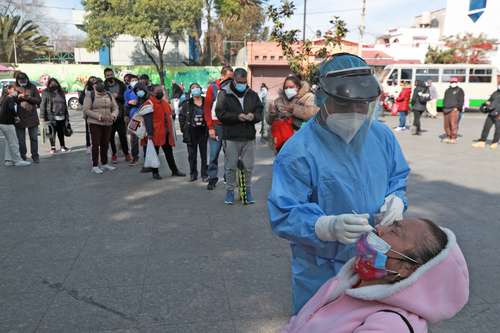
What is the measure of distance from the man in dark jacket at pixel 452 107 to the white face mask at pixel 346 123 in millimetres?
11485

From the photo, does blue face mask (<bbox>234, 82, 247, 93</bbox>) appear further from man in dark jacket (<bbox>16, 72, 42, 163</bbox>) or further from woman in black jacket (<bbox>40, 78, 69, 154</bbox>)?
woman in black jacket (<bbox>40, 78, 69, 154</bbox>)

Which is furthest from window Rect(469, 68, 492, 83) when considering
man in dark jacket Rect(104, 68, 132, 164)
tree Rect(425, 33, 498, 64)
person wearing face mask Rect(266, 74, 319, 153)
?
person wearing face mask Rect(266, 74, 319, 153)

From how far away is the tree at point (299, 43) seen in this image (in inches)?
322

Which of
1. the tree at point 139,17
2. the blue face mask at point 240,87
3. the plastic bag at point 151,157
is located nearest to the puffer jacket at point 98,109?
the plastic bag at point 151,157

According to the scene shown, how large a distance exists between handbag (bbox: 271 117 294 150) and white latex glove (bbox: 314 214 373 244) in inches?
168

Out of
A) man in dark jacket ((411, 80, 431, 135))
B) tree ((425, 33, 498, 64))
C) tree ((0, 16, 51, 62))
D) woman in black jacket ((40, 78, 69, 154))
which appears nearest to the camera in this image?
woman in black jacket ((40, 78, 69, 154))

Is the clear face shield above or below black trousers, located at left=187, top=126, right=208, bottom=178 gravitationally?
above

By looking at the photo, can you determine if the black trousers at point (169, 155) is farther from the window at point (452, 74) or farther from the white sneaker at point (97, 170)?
the window at point (452, 74)

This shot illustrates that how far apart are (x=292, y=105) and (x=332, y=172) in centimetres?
413

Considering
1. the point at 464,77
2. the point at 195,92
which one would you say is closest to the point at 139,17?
the point at 464,77

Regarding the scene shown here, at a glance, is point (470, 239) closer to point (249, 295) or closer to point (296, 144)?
point (249, 295)

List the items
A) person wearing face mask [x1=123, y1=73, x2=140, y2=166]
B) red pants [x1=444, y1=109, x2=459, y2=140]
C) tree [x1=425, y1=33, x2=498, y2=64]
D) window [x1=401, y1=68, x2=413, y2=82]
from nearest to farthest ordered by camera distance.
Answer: person wearing face mask [x1=123, y1=73, x2=140, y2=166]
red pants [x1=444, y1=109, x2=459, y2=140]
window [x1=401, y1=68, x2=413, y2=82]
tree [x1=425, y1=33, x2=498, y2=64]

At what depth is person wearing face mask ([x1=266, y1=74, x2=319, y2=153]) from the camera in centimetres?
573

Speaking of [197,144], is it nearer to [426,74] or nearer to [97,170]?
[97,170]
